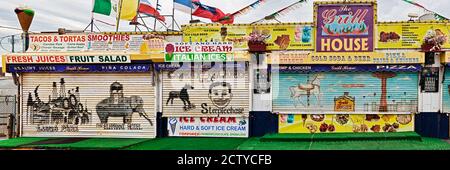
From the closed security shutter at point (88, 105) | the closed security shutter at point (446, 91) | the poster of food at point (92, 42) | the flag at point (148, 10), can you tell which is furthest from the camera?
the flag at point (148, 10)

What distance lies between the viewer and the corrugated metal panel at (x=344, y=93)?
14445 millimetres

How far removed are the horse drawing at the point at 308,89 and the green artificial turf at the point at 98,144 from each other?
6342 mm

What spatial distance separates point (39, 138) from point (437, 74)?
16.2 m

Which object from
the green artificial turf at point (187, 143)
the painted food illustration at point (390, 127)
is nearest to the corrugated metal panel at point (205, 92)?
the green artificial turf at point (187, 143)

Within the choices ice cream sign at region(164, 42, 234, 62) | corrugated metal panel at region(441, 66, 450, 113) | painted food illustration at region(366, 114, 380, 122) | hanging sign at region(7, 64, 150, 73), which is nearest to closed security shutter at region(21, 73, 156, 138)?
hanging sign at region(7, 64, 150, 73)

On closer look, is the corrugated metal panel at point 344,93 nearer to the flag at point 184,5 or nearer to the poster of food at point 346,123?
the poster of food at point 346,123

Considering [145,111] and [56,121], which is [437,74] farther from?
[56,121]

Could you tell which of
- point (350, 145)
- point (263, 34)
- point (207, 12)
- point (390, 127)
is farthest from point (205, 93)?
point (390, 127)

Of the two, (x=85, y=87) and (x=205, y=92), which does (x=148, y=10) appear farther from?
(x=205, y=92)

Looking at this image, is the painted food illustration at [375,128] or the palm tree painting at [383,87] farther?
the painted food illustration at [375,128]

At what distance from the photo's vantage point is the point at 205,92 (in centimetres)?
1527

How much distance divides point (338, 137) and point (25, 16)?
528 inches

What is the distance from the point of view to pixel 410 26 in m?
14.4
